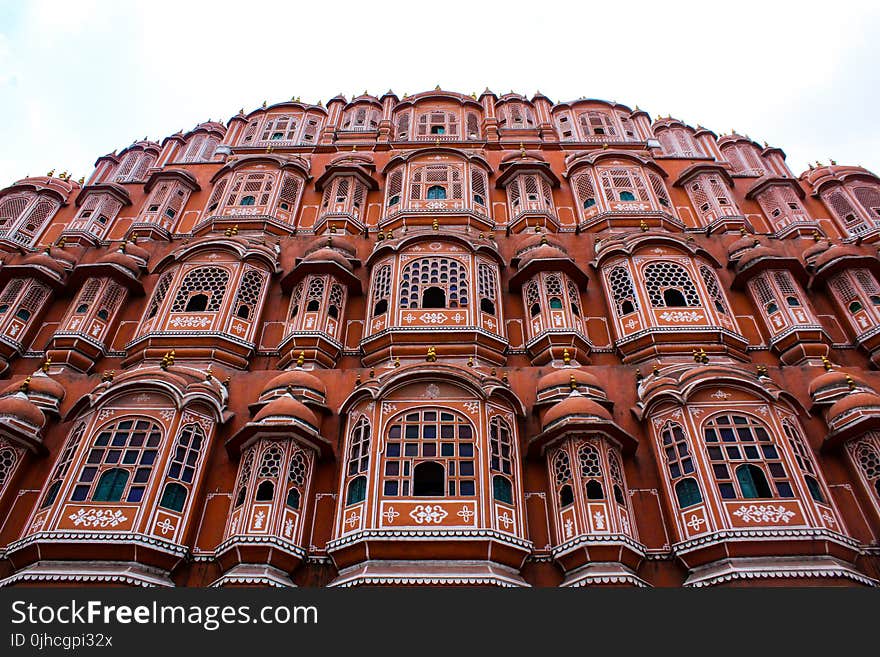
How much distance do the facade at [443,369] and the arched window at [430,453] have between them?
5cm

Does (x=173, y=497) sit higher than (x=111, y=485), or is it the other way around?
(x=111, y=485)

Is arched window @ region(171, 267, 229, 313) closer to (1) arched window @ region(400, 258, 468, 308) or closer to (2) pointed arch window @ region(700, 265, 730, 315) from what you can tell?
(1) arched window @ region(400, 258, 468, 308)

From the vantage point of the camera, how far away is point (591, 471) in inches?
580

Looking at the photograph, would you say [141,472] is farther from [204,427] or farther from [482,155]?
[482,155]

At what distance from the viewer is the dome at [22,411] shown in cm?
1598

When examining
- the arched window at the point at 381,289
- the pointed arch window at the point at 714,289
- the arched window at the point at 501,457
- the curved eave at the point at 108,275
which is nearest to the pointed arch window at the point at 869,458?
the pointed arch window at the point at 714,289

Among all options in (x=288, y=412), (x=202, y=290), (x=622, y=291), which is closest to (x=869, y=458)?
(x=622, y=291)

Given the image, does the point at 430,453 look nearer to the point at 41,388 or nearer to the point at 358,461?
the point at 358,461

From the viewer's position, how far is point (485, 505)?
13992mm

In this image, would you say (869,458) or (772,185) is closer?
(869,458)

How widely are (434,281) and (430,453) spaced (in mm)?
6737

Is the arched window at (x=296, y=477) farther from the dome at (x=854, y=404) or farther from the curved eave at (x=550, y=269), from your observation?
the dome at (x=854, y=404)

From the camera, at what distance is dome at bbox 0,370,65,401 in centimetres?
1708

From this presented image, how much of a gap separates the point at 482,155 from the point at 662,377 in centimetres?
1475
